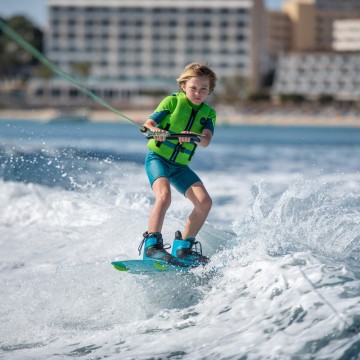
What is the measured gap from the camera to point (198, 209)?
238 inches

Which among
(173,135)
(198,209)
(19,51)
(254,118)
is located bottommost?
(254,118)

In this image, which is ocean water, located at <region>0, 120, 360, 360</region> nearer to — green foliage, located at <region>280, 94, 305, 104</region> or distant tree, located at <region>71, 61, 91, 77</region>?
distant tree, located at <region>71, 61, 91, 77</region>

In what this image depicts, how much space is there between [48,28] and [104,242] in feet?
352

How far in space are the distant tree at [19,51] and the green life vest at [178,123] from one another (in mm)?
116338

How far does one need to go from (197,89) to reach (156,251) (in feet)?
3.72

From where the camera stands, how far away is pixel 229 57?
11062 cm

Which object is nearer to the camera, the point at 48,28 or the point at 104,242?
the point at 104,242

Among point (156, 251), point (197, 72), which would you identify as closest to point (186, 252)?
point (156, 251)

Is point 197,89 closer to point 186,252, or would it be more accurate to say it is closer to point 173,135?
point 173,135

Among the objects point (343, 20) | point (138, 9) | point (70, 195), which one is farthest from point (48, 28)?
point (70, 195)

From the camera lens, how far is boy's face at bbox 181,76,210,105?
5965 mm

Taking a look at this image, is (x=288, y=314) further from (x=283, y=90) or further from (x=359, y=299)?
(x=283, y=90)

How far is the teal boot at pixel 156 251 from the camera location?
5.73 meters

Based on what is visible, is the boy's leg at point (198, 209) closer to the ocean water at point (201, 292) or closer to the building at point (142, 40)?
the ocean water at point (201, 292)
